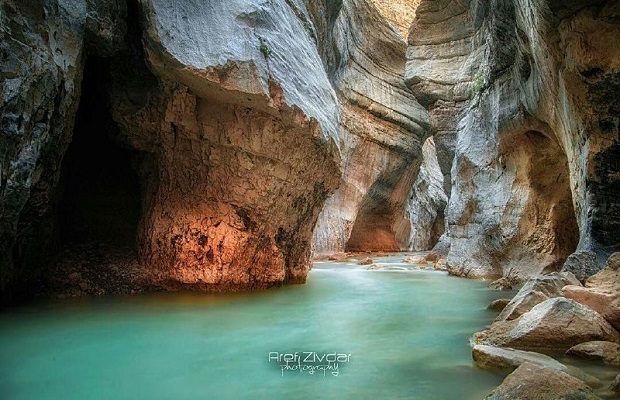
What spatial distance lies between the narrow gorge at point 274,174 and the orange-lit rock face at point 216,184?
0.08 feet

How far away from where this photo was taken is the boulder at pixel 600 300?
11.0 feet

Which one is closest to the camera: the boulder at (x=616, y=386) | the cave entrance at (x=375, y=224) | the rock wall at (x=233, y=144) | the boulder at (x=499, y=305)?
the boulder at (x=616, y=386)

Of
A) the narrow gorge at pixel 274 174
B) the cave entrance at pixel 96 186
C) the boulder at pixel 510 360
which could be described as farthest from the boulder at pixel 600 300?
the cave entrance at pixel 96 186

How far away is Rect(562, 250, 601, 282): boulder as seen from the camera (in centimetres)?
472

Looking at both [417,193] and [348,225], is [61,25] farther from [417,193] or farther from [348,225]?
[417,193]

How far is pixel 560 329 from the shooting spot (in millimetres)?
3279

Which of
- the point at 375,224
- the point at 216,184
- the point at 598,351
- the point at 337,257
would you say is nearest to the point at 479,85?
the point at 216,184

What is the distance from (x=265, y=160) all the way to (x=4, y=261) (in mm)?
3391

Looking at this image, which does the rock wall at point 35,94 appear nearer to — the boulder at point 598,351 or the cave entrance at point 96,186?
the cave entrance at point 96,186

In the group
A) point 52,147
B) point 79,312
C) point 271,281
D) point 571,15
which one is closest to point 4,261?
point 79,312

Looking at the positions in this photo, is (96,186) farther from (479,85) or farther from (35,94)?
(479,85)

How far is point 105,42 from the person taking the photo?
5066 millimetres

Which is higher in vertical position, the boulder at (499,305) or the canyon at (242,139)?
the canyon at (242,139)

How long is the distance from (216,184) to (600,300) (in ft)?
15.6
